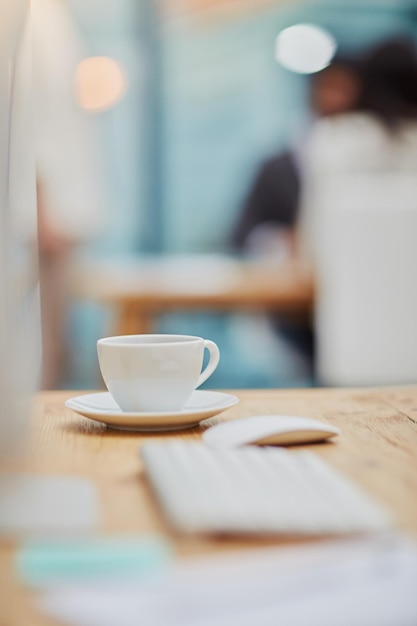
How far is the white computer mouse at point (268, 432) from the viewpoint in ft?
2.07

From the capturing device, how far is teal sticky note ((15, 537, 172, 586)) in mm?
360

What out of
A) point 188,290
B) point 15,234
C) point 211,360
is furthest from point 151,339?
point 188,290

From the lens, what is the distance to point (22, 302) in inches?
26.8

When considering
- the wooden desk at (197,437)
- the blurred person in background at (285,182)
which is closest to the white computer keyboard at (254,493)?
the wooden desk at (197,437)

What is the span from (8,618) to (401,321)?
9.24 feet

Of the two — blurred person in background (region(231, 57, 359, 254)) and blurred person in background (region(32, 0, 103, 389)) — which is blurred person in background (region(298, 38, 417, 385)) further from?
blurred person in background (region(32, 0, 103, 389))

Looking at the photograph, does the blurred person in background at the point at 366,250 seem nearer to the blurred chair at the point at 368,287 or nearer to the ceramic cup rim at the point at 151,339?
the blurred chair at the point at 368,287

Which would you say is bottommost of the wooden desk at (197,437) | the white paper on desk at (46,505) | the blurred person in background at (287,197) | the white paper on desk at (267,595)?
the wooden desk at (197,437)

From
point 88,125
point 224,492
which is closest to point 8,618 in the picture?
point 224,492

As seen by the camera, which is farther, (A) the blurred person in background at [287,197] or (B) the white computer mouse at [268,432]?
(A) the blurred person in background at [287,197]

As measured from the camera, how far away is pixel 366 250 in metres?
2.99

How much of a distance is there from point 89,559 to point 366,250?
271 cm

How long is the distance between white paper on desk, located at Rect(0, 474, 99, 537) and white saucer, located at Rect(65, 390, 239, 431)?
15cm

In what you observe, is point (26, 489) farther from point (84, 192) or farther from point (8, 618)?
point (84, 192)
